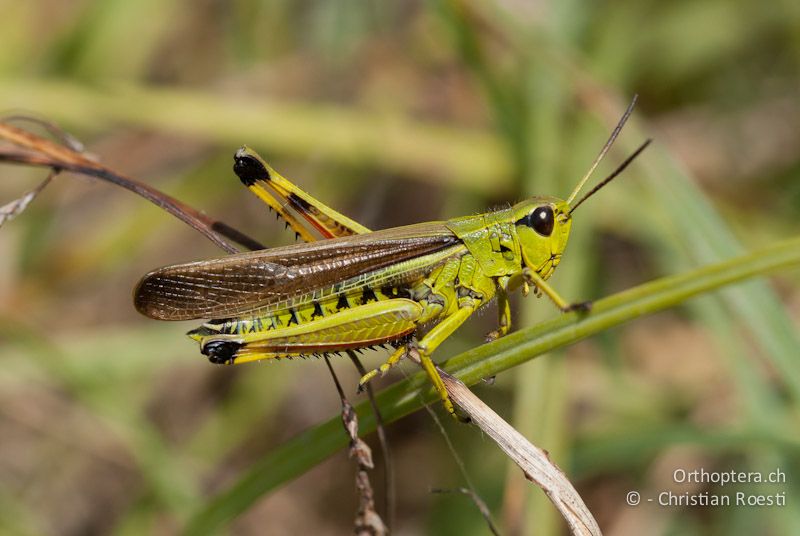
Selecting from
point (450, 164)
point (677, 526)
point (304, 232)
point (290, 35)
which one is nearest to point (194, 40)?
point (290, 35)

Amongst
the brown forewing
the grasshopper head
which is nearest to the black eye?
the grasshopper head

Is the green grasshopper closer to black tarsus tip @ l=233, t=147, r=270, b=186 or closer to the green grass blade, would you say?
black tarsus tip @ l=233, t=147, r=270, b=186

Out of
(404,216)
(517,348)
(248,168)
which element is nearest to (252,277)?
(248,168)

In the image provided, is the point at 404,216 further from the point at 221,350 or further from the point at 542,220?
the point at 221,350

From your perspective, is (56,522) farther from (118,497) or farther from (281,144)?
(281,144)

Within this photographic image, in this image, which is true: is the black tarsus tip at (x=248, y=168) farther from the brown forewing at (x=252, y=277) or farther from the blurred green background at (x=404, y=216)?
the blurred green background at (x=404, y=216)

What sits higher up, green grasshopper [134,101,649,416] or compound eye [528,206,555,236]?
compound eye [528,206,555,236]

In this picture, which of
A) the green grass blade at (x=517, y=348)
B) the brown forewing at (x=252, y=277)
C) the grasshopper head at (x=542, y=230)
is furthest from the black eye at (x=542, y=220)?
the green grass blade at (x=517, y=348)
